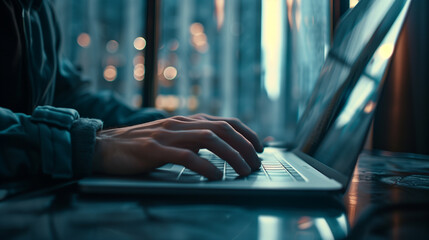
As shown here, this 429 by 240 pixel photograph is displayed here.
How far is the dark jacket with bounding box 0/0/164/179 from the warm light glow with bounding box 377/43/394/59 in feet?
1.47

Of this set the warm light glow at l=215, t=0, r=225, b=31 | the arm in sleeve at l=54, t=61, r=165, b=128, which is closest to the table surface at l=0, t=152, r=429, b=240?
the arm in sleeve at l=54, t=61, r=165, b=128

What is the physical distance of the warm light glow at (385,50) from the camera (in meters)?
0.36

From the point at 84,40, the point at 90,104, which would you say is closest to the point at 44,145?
the point at 90,104

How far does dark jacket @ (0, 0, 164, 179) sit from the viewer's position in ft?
1.28

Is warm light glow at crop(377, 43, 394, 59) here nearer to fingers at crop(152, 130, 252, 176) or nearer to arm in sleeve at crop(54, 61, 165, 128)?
fingers at crop(152, 130, 252, 176)

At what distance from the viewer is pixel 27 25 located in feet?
2.59

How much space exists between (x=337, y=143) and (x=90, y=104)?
99 cm

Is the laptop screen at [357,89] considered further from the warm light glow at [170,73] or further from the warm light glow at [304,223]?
the warm light glow at [170,73]

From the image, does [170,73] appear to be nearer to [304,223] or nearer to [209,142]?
[209,142]

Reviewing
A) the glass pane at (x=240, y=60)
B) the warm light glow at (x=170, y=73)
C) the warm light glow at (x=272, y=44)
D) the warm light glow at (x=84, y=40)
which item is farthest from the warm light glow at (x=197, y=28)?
the warm light glow at (x=272, y=44)

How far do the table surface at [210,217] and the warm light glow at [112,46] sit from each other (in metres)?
4.19

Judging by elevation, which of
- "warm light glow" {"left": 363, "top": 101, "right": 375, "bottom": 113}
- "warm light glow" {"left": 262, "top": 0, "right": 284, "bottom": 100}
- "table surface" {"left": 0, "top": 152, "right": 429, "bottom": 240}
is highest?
"warm light glow" {"left": 262, "top": 0, "right": 284, "bottom": 100}

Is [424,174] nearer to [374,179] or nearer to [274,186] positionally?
[374,179]

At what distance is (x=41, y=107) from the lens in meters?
0.44
